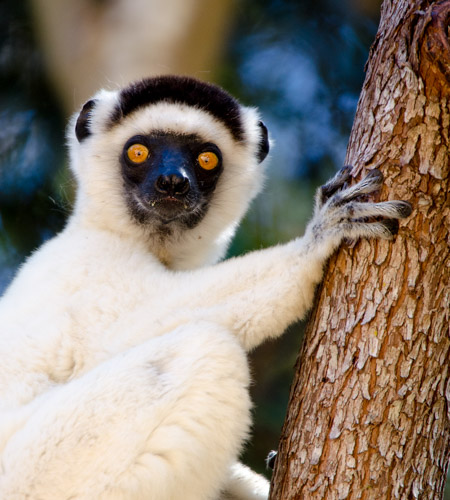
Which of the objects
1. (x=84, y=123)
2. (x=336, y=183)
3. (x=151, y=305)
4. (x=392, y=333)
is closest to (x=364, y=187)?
(x=336, y=183)

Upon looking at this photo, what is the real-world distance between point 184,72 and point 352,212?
11.6 ft

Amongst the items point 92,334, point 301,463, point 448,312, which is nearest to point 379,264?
point 448,312

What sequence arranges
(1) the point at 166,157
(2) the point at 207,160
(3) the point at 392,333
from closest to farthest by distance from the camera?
1. (3) the point at 392,333
2. (1) the point at 166,157
3. (2) the point at 207,160

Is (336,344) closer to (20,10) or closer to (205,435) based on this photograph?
(205,435)

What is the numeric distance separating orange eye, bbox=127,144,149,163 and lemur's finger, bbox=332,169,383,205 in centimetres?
158

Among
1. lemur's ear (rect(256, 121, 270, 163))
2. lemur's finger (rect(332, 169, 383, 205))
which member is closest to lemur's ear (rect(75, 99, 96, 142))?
lemur's ear (rect(256, 121, 270, 163))

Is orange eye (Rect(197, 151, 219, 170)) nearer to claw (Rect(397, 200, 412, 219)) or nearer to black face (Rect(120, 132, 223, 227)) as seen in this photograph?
black face (Rect(120, 132, 223, 227))

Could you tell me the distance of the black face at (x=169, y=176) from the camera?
4.04 meters

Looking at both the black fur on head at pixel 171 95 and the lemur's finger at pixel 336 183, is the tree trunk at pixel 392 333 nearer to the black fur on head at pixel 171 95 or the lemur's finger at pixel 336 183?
the lemur's finger at pixel 336 183

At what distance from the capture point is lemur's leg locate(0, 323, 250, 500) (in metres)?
2.74

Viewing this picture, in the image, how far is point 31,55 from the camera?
651 cm

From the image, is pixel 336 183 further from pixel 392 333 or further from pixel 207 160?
pixel 207 160

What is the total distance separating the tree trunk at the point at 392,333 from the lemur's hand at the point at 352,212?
1.8 inches

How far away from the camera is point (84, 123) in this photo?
4.45 meters
